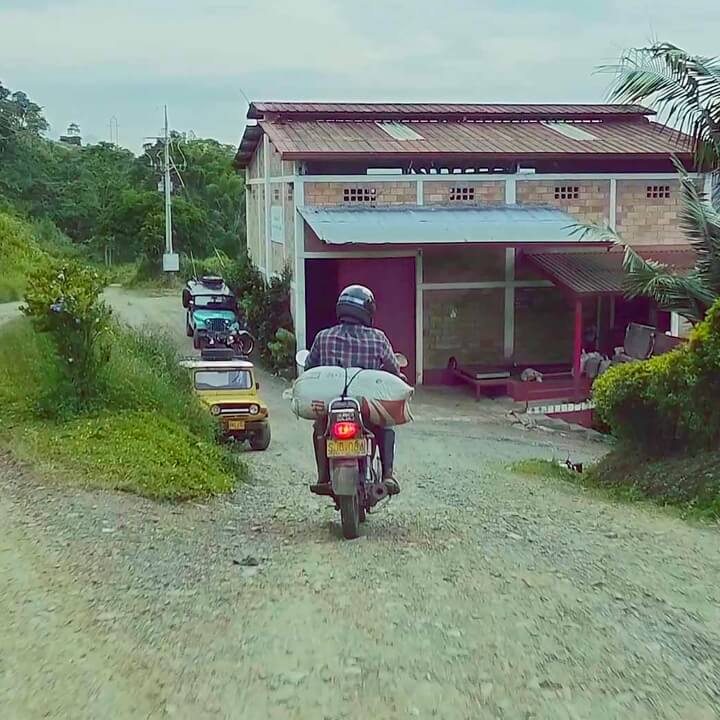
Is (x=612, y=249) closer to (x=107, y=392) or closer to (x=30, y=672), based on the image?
(x=107, y=392)

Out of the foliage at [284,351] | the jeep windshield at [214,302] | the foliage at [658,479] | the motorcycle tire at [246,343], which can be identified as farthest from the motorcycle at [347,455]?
the jeep windshield at [214,302]

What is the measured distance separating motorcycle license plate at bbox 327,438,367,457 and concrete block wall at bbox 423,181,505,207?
1838 cm

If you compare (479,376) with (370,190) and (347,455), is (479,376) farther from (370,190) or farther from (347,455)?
(347,455)

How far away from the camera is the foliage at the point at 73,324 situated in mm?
10484

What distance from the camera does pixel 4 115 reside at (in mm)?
53438

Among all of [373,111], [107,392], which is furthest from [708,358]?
[373,111]

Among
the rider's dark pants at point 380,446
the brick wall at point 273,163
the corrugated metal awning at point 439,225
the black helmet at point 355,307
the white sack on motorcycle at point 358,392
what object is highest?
the brick wall at point 273,163

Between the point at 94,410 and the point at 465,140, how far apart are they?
1715 centimetres

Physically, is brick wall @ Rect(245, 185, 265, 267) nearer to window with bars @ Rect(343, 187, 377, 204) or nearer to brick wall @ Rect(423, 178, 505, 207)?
window with bars @ Rect(343, 187, 377, 204)

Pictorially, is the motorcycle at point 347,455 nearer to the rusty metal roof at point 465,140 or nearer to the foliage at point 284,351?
the rusty metal roof at point 465,140

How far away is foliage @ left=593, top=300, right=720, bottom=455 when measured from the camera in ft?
34.4

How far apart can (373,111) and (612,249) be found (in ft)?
23.6

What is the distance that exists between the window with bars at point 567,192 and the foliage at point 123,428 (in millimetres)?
14920

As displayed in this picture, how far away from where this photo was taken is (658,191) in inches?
1029
